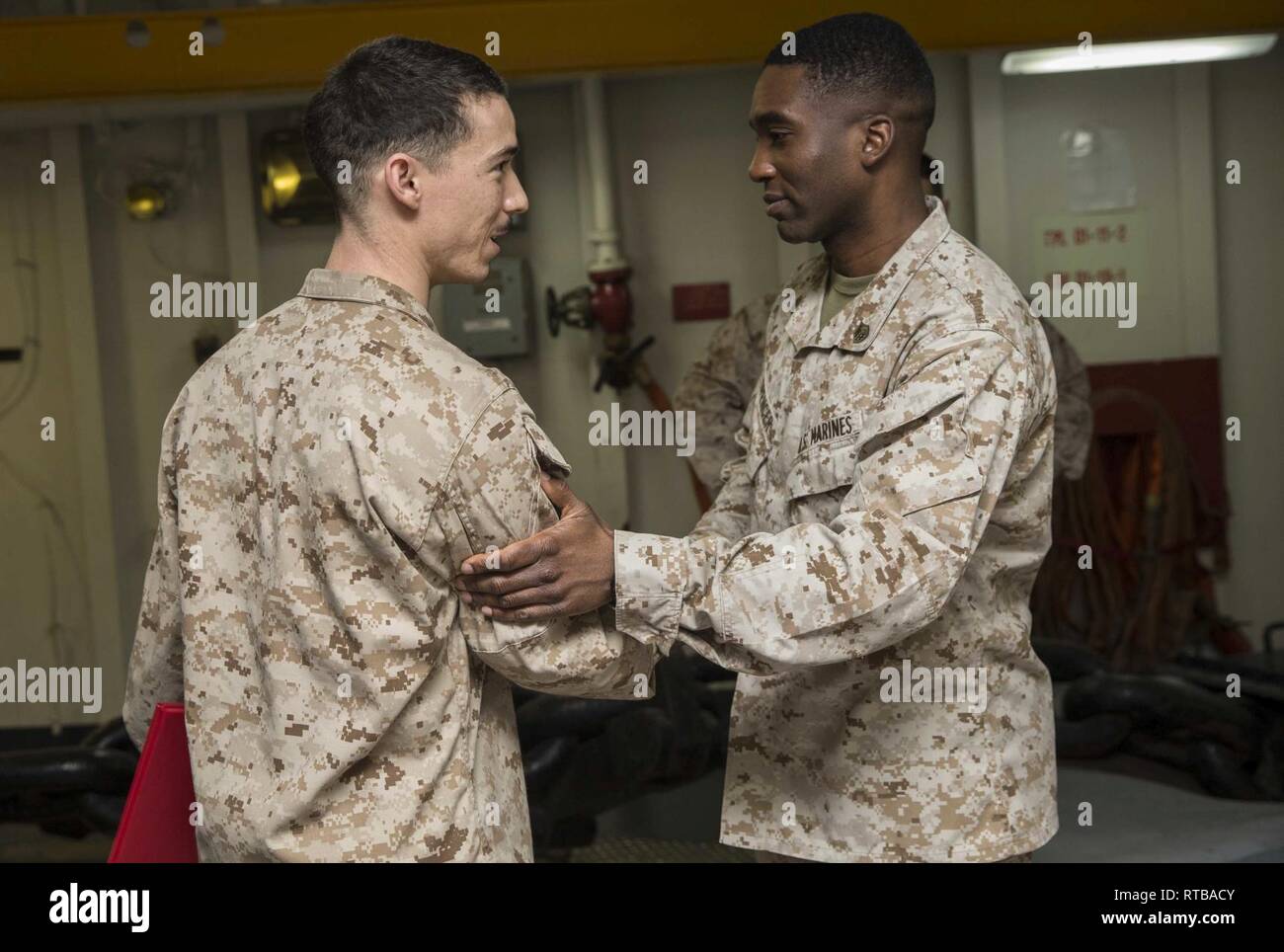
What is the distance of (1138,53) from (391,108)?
3.79 metres

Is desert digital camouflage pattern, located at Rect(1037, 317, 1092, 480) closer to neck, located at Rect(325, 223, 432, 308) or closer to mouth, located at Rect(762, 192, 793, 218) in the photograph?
mouth, located at Rect(762, 192, 793, 218)

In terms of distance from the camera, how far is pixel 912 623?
5.62ft

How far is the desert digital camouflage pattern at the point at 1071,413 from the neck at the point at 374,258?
2.93m

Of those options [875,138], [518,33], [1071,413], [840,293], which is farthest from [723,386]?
[875,138]

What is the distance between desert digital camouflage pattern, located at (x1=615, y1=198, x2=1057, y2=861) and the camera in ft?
5.53

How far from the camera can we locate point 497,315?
4891mm

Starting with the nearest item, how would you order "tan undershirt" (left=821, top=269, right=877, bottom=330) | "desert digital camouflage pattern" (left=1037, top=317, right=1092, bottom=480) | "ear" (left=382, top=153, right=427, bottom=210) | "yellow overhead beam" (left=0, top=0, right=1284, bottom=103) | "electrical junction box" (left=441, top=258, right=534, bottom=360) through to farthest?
1. "ear" (left=382, top=153, right=427, bottom=210)
2. "tan undershirt" (left=821, top=269, right=877, bottom=330)
3. "yellow overhead beam" (left=0, top=0, right=1284, bottom=103)
4. "desert digital camouflage pattern" (left=1037, top=317, right=1092, bottom=480)
5. "electrical junction box" (left=441, top=258, right=534, bottom=360)

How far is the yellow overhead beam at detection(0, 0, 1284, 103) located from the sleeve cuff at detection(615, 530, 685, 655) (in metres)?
2.35

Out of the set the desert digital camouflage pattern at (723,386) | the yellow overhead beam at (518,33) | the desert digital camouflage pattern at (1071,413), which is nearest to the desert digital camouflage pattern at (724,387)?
the desert digital camouflage pattern at (723,386)

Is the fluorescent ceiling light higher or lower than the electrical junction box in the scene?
higher

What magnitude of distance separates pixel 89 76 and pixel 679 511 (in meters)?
2.46

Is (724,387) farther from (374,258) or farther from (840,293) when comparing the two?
(374,258)

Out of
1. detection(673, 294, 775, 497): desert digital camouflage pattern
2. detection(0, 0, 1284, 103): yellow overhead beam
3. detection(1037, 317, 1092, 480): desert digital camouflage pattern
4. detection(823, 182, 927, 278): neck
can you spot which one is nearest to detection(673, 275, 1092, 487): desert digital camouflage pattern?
detection(673, 294, 775, 497): desert digital camouflage pattern
